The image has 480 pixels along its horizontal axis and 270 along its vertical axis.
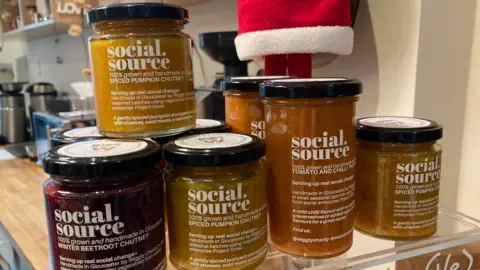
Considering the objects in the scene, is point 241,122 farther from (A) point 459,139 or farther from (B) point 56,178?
(A) point 459,139

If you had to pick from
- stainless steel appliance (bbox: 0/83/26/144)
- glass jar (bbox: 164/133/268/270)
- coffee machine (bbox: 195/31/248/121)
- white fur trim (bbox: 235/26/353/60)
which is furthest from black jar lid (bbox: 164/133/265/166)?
stainless steel appliance (bbox: 0/83/26/144)

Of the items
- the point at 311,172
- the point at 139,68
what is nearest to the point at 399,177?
the point at 311,172

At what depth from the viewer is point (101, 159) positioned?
1.24 feet

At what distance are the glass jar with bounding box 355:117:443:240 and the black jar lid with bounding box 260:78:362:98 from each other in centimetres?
10

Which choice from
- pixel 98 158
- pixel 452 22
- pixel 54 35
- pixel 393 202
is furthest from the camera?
pixel 54 35

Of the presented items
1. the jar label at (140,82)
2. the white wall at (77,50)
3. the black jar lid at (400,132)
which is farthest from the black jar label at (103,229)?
the white wall at (77,50)

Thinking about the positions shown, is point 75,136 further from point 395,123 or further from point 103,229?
point 395,123

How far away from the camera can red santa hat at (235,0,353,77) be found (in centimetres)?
65

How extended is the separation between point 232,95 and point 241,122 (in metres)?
0.04

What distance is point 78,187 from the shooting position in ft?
1.27

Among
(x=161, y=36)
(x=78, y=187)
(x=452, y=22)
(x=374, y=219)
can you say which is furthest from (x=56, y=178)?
(x=452, y=22)

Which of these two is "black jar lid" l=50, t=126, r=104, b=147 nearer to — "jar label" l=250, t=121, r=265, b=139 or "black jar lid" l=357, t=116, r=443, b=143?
"jar label" l=250, t=121, r=265, b=139

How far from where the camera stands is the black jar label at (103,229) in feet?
1.25

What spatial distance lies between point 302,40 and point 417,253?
0.35m
